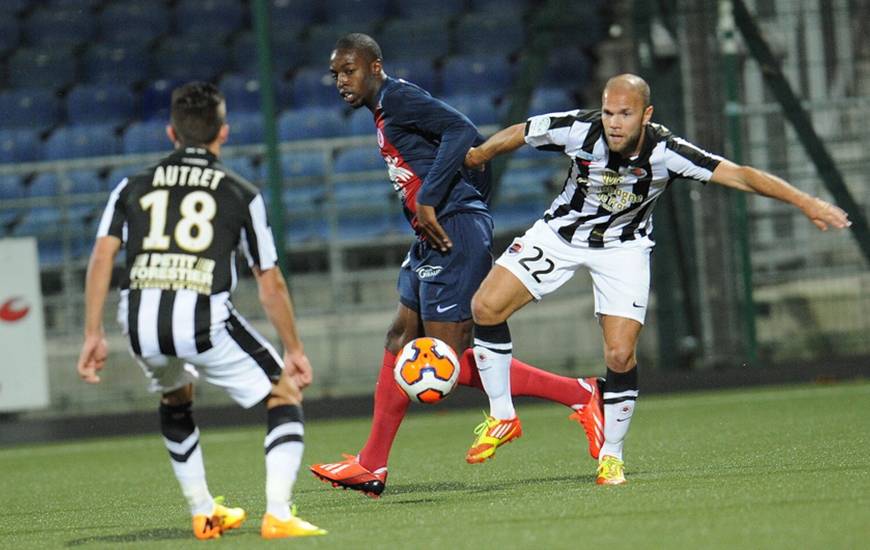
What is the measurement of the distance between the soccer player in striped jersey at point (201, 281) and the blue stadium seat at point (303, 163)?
785 cm

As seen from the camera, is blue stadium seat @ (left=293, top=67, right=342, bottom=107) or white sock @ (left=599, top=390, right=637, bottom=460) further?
blue stadium seat @ (left=293, top=67, right=342, bottom=107)

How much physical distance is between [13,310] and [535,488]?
588cm

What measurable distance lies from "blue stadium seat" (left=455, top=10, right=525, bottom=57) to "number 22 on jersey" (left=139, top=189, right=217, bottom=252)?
940 centimetres

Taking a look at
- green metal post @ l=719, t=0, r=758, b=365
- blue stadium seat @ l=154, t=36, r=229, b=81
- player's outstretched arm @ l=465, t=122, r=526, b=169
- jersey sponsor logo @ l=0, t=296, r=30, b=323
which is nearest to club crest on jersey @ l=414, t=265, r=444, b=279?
player's outstretched arm @ l=465, t=122, r=526, b=169

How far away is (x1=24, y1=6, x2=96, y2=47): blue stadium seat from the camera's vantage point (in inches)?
600

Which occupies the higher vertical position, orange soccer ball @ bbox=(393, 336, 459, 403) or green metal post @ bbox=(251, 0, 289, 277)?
green metal post @ bbox=(251, 0, 289, 277)

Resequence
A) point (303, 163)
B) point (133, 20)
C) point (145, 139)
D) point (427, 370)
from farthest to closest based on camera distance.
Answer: point (133, 20) → point (145, 139) → point (303, 163) → point (427, 370)

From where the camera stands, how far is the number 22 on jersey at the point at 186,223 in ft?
16.0

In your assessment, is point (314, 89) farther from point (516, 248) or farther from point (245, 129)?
point (516, 248)

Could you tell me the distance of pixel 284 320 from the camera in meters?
4.84

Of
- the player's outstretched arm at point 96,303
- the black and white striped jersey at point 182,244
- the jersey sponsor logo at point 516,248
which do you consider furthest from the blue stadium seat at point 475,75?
the player's outstretched arm at point 96,303

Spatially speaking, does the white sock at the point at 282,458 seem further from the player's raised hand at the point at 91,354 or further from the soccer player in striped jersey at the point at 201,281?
the player's raised hand at the point at 91,354

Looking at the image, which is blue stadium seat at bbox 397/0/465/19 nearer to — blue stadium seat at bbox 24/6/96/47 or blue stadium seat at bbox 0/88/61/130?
blue stadium seat at bbox 24/6/96/47

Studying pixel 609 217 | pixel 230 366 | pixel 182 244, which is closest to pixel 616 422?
pixel 609 217
